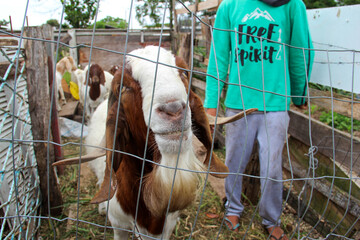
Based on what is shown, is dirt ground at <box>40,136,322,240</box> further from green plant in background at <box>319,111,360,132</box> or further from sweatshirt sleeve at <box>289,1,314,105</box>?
green plant in background at <box>319,111,360,132</box>

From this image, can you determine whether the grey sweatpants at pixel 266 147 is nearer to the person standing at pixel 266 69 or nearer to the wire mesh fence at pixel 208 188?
the person standing at pixel 266 69

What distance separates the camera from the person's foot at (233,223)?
284 centimetres

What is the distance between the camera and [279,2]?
2342 mm

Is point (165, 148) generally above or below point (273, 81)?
below

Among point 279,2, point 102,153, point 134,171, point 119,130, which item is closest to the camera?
point 102,153

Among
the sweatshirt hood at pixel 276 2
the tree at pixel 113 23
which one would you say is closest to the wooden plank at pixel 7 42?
the sweatshirt hood at pixel 276 2

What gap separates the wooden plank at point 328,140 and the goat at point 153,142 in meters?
1.27

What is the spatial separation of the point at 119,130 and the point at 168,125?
62 centimetres

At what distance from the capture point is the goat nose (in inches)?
57.4

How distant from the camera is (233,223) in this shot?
2.86 meters

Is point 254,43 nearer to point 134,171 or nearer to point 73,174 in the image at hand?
point 134,171

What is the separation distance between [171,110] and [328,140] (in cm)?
211

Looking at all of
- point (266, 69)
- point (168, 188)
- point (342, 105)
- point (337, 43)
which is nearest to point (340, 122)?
point (342, 105)

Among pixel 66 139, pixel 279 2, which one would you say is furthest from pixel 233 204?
pixel 66 139
